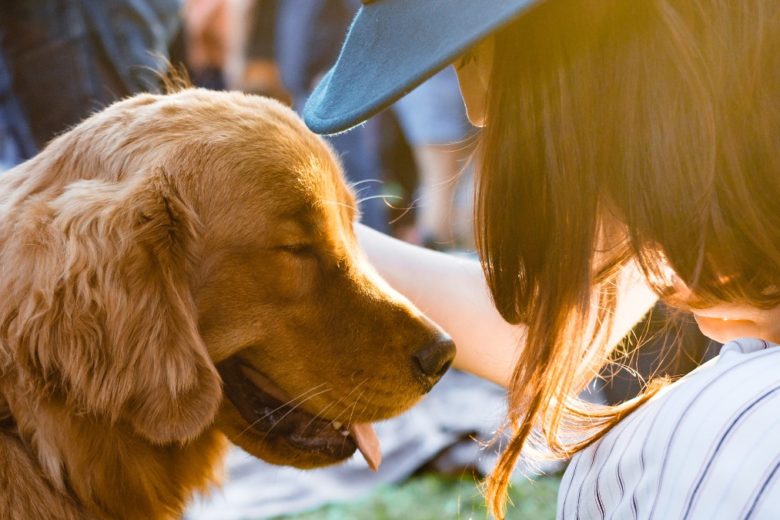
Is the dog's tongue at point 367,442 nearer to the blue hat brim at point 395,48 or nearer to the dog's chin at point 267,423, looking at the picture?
the dog's chin at point 267,423

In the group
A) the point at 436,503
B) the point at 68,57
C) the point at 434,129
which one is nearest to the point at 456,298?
the point at 436,503

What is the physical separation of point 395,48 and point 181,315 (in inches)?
34.5

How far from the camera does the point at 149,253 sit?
1995 mm

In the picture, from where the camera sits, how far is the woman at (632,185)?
1272mm

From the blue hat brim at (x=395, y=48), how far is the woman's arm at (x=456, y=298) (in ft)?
3.49

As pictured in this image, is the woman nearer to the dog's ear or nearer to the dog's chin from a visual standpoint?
the dog's ear

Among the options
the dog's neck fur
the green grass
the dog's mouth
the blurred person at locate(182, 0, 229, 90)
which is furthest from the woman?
the blurred person at locate(182, 0, 229, 90)

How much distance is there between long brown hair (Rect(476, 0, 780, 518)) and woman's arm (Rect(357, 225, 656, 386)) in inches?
33.4

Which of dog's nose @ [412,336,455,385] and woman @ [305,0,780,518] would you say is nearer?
woman @ [305,0,780,518]

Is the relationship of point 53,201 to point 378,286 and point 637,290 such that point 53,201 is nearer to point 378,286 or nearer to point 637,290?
point 378,286

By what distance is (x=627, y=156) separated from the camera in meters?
1.41

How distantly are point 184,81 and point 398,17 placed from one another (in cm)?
129

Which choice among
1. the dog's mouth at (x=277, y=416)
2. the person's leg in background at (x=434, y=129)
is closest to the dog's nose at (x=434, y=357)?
the dog's mouth at (x=277, y=416)

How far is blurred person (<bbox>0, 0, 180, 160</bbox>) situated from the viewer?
4.25 meters
